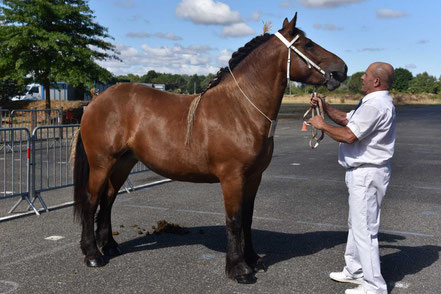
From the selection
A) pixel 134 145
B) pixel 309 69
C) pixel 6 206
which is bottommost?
pixel 6 206

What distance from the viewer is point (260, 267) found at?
182 inches

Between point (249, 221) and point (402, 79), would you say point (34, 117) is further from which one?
point (402, 79)

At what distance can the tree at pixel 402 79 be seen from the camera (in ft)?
411

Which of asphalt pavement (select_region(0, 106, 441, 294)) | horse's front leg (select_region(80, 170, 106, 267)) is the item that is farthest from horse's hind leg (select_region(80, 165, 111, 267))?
asphalt pavement (select_region(0, 106, 441, 294))

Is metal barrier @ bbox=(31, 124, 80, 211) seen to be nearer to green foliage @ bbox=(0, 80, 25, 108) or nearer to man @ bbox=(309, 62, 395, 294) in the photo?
man @ bbox=(309, 62, 395, 294)

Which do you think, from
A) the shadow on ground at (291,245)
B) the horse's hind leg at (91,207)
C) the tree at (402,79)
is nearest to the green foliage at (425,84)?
the tree at (402,79)

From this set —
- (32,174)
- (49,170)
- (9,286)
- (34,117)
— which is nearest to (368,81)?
(9,286)

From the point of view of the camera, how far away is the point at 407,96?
83.8 meters

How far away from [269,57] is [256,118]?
1.97ft

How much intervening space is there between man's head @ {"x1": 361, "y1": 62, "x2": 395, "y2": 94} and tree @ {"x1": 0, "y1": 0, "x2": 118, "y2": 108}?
19.3m

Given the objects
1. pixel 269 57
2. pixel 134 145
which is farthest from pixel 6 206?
pixel 269 57

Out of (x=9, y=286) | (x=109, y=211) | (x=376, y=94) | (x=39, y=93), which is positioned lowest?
(x=9, y=286)

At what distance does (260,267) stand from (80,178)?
88.3 inches

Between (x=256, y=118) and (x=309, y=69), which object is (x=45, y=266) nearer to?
(x=256, y=118)
